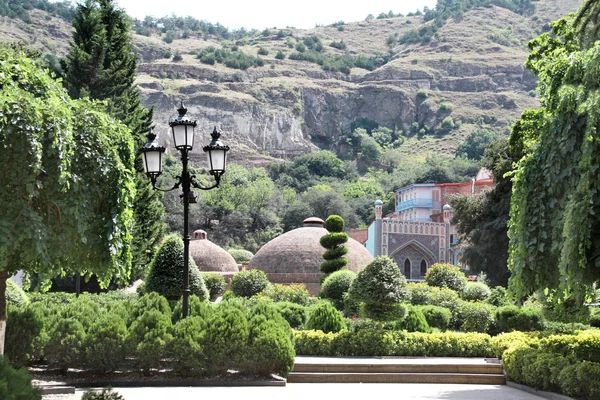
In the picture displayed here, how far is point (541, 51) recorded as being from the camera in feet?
57.5

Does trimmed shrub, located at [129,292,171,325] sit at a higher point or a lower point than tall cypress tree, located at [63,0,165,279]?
lower

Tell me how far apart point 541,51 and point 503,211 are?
15.8 metres

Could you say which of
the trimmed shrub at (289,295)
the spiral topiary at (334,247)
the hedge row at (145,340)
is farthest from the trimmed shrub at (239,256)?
the hedge row at (145,340)

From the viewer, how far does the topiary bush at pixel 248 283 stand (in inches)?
1145

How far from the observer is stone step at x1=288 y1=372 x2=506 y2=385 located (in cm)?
1353

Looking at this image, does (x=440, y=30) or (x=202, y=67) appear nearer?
(x=202, y=67)

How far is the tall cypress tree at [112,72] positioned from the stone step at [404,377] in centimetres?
1828

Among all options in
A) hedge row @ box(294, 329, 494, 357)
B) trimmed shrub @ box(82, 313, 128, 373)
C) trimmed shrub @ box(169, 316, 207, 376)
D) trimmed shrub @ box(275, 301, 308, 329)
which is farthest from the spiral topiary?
trimmed shrub @ box(82, 313, 128, 373)

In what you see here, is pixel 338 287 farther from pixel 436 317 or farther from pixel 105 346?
pixel 105 346

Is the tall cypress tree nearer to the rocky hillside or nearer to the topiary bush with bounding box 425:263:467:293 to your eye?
the topiary bush with bounding box 425:263:467:293

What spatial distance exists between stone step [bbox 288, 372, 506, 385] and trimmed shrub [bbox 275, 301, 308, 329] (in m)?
6.48

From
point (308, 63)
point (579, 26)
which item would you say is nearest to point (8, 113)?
point (579, 26)

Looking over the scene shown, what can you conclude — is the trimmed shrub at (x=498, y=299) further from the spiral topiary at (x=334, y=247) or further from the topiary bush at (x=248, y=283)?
the topiary bush at (x=248, y=283)

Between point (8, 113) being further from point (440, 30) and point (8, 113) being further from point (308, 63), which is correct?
point (440, 30)
